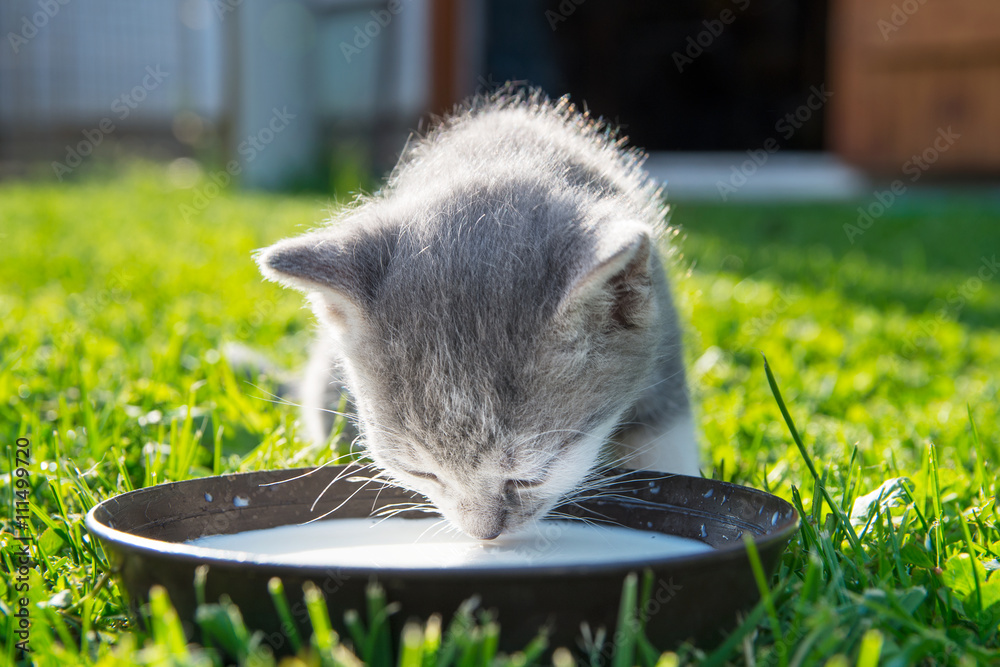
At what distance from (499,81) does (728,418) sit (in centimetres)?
846

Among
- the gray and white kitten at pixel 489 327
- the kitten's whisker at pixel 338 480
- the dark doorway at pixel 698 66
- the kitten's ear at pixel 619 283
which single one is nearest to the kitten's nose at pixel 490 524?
the gray and white kitten at pixel 489 327

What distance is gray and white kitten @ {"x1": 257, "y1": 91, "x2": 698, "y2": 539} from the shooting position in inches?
67.6

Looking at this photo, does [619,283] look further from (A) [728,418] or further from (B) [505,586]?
(A) [728,418]

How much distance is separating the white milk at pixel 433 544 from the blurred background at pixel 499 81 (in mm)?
6775

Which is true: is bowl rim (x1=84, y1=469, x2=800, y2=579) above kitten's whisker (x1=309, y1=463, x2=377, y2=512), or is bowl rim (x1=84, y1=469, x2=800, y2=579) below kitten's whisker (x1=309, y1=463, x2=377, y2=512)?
above

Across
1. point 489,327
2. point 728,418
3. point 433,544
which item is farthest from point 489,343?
point 728,418

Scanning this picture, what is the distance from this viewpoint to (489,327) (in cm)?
174

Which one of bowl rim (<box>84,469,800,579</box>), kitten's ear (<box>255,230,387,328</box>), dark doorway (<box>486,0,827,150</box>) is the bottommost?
dark doorway (<box>486,0,827,150</box>)

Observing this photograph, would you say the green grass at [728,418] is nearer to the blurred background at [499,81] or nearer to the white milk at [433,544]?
the white milk at [433,544]

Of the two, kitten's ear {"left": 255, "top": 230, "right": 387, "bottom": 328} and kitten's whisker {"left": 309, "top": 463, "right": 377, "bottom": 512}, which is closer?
kitten's ear {"left": 255, "top": 230, "right": 387, "bottom": 328}

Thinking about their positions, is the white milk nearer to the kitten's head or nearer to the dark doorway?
the kitten's head

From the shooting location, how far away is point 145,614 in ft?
4.48

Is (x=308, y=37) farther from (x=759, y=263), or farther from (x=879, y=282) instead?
(x=879, y=282)

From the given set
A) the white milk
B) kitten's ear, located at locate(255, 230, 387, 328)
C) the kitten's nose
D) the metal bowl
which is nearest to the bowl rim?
the metal bowl
